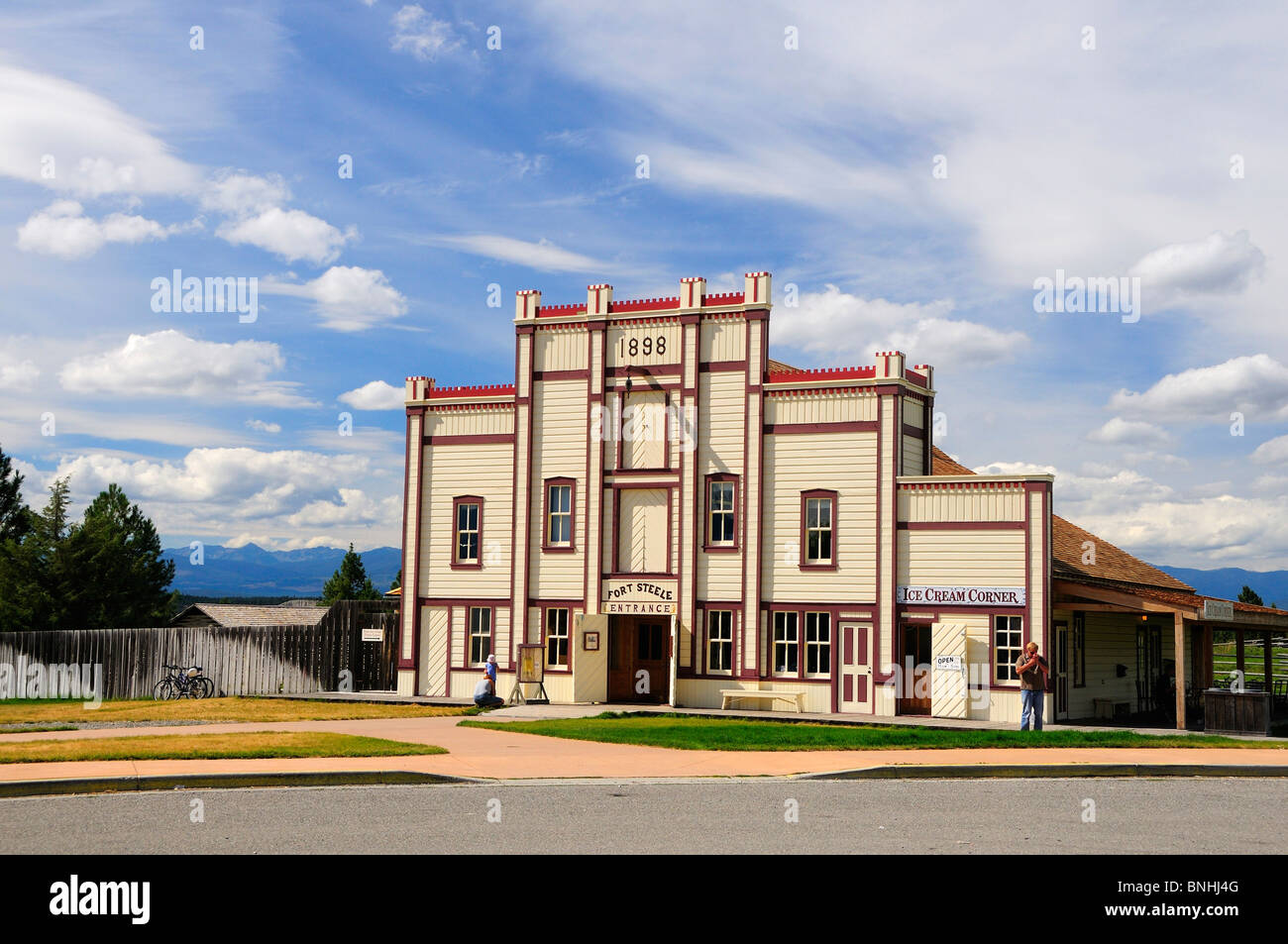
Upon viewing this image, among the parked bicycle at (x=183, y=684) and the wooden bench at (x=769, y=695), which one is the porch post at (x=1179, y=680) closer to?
the wooden bench at (x=769, y=695)

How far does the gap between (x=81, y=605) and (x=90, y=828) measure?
52095 millimetres

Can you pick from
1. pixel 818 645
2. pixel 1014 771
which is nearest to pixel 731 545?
pixel 818 645

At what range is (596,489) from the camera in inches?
1261

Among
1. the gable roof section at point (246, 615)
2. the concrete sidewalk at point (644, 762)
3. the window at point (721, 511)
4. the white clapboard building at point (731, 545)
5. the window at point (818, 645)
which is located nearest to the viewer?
the concrete sidewalk at point (644, 762)

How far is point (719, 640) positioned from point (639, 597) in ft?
7.38

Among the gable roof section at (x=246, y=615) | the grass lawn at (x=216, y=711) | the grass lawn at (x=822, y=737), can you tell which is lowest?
the grass lawn at (x=216, y=711)

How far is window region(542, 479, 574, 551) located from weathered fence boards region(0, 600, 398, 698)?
23.4ft

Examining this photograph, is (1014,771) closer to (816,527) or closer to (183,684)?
(816,527)

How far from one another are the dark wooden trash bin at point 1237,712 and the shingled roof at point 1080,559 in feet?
15.3

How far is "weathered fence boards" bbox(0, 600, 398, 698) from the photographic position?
1419 inches

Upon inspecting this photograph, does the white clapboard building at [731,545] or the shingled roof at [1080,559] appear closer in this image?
the white clapboard building at [731,545]

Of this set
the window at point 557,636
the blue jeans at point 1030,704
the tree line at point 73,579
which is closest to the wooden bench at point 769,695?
the window at point 557,636

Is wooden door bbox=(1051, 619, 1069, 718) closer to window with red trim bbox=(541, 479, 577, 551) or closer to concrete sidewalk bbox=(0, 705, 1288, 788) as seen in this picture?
concrete sidewalk bbox=(0, 705, 1288, 788)

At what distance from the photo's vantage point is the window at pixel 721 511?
30.8 m
